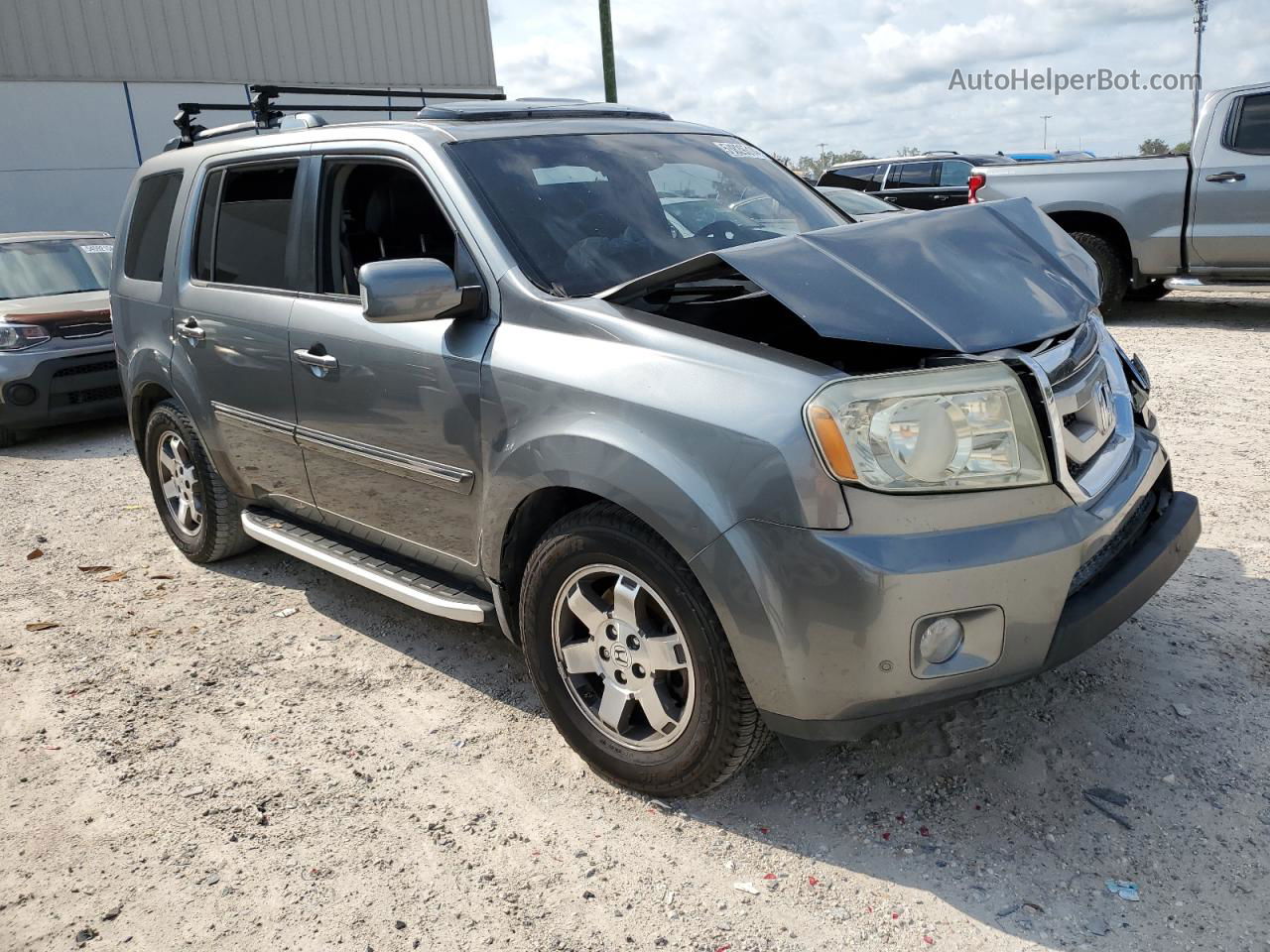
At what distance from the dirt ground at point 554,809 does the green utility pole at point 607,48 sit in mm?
15631

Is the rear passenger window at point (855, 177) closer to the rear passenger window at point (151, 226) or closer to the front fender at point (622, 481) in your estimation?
the rear passenger window at point (151, 226)

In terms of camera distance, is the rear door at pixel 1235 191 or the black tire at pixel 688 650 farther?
the rear door at pixel 1235 191

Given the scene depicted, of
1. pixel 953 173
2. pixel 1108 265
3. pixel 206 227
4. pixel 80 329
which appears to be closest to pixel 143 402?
pixel 206 227

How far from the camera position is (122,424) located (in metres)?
9.02

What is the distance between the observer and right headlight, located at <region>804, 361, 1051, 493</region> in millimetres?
2354

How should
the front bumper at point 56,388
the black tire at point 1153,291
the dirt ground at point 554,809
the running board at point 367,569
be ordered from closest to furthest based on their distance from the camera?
the dirt ground at point 554,809 < the running board at point 367,569 < the front bumper at point 56,388 < the black tire at point 1153,291

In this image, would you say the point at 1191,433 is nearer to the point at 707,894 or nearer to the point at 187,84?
the point at 707,894

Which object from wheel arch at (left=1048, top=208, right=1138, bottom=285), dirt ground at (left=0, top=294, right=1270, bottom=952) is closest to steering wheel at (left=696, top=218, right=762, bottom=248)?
dirt ground at (left=0, top=294, right=1270, bottom=952)

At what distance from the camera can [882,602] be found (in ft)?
7.58

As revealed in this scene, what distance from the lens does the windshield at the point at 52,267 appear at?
341 inches

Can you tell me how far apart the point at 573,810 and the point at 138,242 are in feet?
11.9

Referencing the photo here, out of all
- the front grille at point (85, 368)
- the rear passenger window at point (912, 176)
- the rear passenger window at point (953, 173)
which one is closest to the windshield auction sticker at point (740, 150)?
the front grille at point (85, 368)

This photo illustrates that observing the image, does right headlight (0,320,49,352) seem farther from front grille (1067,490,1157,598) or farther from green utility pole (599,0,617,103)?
green utility pole (599,0,617,103)

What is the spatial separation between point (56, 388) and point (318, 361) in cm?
551
